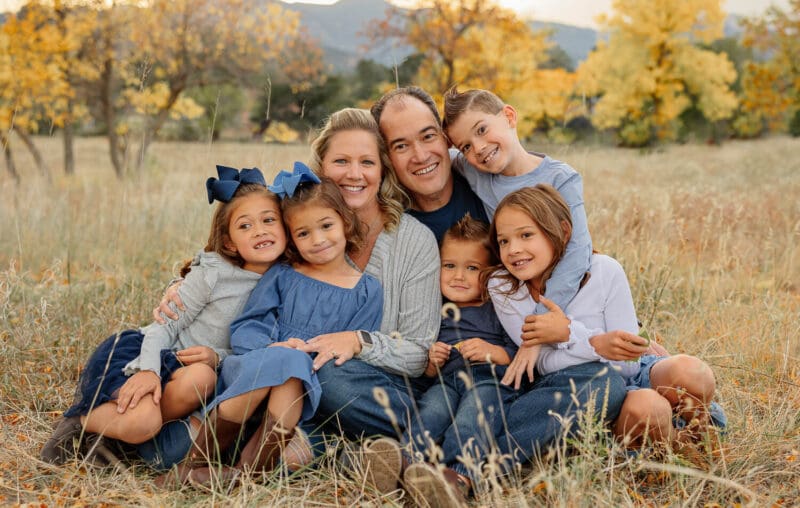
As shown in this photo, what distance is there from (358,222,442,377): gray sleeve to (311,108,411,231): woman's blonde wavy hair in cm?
16

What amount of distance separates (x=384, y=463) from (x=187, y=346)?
114cm

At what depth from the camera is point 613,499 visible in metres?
2.22

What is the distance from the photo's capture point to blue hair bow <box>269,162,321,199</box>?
9.47 feet

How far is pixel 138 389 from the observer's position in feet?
8.48

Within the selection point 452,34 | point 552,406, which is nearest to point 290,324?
point 552,406

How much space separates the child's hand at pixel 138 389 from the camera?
257 cm

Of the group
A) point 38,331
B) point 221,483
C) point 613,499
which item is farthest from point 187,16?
point 613,499

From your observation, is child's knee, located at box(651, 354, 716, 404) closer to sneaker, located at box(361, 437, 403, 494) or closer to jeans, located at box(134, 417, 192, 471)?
sneaker, located at box(361, 437, 403, 494)

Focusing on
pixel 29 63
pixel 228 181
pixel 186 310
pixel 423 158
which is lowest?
pixel 186 310

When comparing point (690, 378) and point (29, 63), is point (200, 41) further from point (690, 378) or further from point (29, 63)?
point (690, 378)

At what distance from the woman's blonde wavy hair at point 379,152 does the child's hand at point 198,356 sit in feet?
3.28

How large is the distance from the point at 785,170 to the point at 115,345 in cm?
1248

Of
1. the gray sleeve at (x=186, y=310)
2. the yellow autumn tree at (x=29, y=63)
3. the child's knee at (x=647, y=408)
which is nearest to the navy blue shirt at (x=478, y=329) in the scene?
the child's knee at (x=647, y=408)

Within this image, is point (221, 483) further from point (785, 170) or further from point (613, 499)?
point (785, 170)
